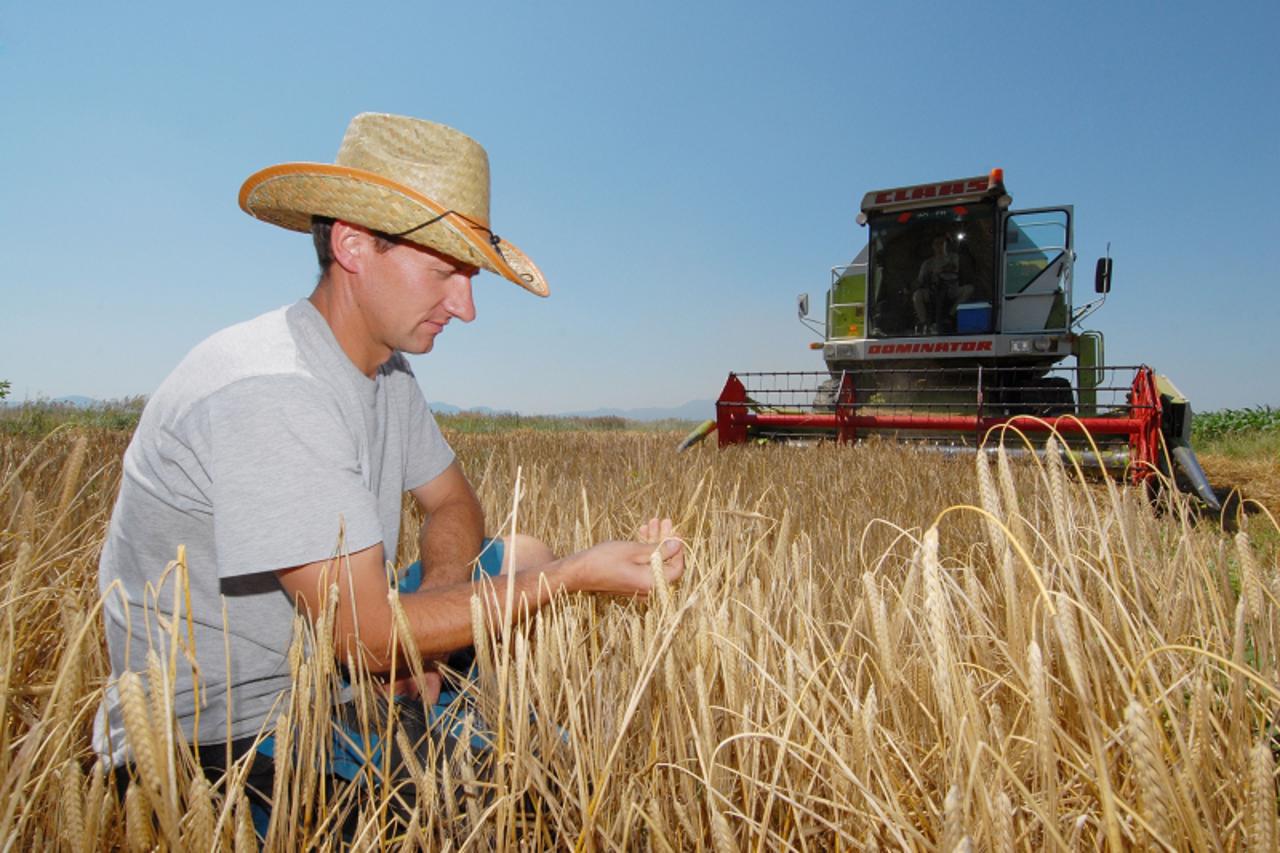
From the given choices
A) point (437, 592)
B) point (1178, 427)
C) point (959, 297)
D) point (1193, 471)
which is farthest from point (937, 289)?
point (437, 592)

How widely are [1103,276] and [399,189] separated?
8.73m

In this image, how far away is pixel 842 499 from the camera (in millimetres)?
3723

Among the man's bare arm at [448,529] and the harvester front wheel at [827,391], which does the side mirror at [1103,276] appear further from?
the man's bare arm at [448,529]

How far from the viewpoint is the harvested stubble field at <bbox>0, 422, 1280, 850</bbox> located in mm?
812

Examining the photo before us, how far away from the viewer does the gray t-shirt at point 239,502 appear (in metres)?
1.23

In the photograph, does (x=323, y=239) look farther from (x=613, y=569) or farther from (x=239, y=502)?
(x=613, y=569)

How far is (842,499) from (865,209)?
6413 millimetres

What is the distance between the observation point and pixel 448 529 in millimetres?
2033

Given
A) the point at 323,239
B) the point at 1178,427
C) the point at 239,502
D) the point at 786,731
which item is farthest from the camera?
the point at 1178,427

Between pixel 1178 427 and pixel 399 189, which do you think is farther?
pixel 1178 427

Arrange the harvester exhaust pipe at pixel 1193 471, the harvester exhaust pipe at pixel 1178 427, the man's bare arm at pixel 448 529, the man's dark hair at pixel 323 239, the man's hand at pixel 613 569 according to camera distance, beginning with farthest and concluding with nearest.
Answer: the harvester exhaust pipe at pixel 1178 427 < the harvester exhaust pipe at pixel 1193 471 < the man's bare arm at pixel 448 529 < the man's dark hair at pixel 323 239 < the man's hand at pixel 613 569

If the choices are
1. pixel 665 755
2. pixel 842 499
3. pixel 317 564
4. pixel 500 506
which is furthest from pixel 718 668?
pixel 842 499

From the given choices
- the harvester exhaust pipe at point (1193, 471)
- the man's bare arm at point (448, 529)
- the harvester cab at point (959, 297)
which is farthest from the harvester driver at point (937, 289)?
the man's bare arm at point (448, 529)

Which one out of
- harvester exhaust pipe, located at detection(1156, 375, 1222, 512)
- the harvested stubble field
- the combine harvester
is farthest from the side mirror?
the harvested stubble field
